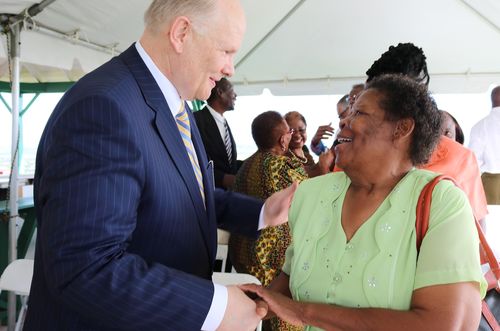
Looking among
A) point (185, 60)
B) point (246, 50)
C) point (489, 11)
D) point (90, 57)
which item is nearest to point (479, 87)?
point (489, 11)

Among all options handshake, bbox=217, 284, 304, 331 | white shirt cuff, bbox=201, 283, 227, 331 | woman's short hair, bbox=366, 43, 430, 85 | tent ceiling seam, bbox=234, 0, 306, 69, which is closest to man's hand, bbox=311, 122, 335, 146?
woman's short hair, bbox=366, 43, 430, 85

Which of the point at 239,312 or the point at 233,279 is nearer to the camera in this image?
the point at 239,312

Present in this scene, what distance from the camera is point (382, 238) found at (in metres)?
1.38

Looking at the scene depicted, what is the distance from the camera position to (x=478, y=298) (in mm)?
1243

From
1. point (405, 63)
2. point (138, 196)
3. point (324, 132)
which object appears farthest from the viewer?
point (324, 132)

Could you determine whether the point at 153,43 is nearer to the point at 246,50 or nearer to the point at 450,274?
the point at 450,274

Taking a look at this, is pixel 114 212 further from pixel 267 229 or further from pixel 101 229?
pixel 267 229

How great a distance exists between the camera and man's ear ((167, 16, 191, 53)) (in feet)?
4.32

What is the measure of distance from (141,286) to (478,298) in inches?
38.9

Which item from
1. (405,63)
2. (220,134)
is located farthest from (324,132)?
(405,63)

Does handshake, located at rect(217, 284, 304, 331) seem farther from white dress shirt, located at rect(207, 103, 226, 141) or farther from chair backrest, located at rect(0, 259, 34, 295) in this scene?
white dress shirt, located at rect(207, 103, 226, 141)

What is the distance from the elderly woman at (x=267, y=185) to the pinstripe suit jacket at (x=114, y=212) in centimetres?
167

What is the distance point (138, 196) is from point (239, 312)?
18.2 inches

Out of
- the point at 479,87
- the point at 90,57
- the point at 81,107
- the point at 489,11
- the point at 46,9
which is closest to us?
the point at 81,107
